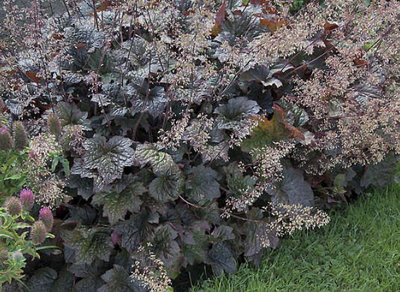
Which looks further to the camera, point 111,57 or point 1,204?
point 111,57

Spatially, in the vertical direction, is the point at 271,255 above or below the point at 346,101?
below

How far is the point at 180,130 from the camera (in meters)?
2.27

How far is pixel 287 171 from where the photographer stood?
114 inches

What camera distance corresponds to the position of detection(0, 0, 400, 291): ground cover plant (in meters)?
2.43

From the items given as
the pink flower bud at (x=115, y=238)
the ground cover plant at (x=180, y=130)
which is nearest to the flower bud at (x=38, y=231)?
the ground cover plant at (x=180, y=130)

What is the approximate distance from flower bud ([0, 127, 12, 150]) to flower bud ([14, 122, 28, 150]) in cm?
7

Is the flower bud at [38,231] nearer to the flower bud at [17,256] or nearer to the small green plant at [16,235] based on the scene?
the small green plant at [16,235]

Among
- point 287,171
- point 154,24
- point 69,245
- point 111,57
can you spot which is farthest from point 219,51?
point 69,245

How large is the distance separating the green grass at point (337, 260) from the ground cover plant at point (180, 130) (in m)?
0.12

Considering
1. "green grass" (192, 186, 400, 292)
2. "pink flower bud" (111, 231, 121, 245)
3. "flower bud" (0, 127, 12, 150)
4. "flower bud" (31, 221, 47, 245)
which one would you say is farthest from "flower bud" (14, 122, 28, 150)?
"green grass" (192, 186, 400, 292)

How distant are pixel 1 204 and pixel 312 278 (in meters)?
1.69

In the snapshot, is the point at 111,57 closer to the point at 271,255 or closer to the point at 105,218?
the point at 105,218

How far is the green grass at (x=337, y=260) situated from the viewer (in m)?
2.63

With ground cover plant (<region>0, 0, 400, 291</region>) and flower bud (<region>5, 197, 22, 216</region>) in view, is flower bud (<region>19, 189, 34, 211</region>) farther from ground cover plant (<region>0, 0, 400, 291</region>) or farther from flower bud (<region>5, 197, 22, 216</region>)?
ground cover plant (<region>0, 0, 400, 291</region>)
